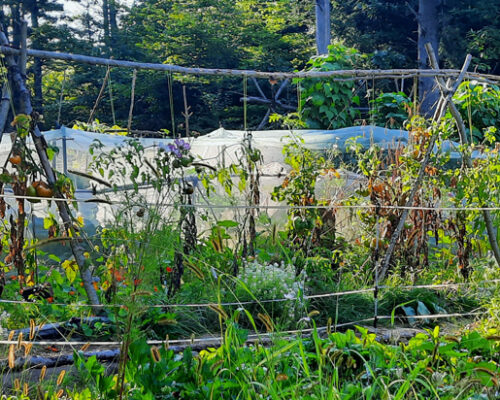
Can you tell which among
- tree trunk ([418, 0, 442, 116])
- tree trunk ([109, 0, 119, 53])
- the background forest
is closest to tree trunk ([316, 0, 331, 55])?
the background forest

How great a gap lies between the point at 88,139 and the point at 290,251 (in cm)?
223

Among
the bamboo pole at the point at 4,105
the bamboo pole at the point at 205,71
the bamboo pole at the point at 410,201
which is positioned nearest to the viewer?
the bamboo pole at the point at 4,105

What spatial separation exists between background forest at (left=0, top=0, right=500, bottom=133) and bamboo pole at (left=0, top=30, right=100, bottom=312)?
45.9 feet

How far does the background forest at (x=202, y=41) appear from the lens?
59.0 feet

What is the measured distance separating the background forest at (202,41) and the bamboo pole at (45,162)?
13979 millimetres

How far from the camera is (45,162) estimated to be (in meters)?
3.62

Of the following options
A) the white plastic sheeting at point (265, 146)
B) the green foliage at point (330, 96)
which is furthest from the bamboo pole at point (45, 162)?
the green foliage at point (330, 96)

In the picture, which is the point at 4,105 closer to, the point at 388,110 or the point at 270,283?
the point at 270,283

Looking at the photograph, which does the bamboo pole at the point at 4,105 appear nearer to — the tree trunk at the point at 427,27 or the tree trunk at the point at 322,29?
the tree trunk at the point at 322,29

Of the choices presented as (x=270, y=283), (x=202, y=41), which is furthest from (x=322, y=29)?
(x=270, y=283)

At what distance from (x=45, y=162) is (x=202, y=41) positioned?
17.2 meters

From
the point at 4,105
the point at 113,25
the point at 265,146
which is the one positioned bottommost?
the point at 265,146

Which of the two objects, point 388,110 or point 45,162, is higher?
point 388,110

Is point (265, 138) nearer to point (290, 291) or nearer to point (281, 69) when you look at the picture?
point (290, 291)
